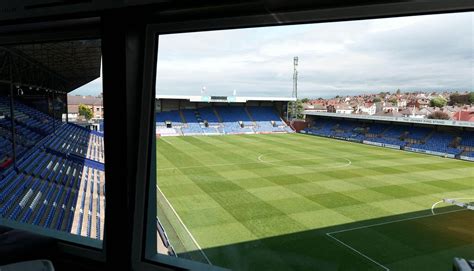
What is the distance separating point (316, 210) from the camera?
27.1 feet

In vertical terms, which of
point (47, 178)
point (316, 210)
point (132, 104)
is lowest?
point (316, 210)

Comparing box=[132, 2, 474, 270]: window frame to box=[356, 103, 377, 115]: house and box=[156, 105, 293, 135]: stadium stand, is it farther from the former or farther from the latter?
box=[156, 105, 293, 135]: stadium stand

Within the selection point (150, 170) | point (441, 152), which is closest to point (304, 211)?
point (150, 170)

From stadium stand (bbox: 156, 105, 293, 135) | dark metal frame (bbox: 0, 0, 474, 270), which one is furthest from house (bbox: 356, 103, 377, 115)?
stadium stand (bbox: 156, 105, 293, 135)

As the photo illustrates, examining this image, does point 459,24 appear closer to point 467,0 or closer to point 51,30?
point 467,0

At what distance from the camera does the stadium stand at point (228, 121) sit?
2075 cm

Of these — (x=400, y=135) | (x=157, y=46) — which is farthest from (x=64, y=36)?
(x=400, y=135)

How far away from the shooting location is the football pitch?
5.82 m

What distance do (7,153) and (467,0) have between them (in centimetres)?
820

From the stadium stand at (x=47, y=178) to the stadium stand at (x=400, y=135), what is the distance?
52.7 ft

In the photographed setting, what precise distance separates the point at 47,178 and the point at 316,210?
6.41m

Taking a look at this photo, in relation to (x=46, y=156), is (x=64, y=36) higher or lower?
higher

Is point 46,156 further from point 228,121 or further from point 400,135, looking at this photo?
point 400,135

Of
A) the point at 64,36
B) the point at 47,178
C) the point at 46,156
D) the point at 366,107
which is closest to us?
the point at 64,36
